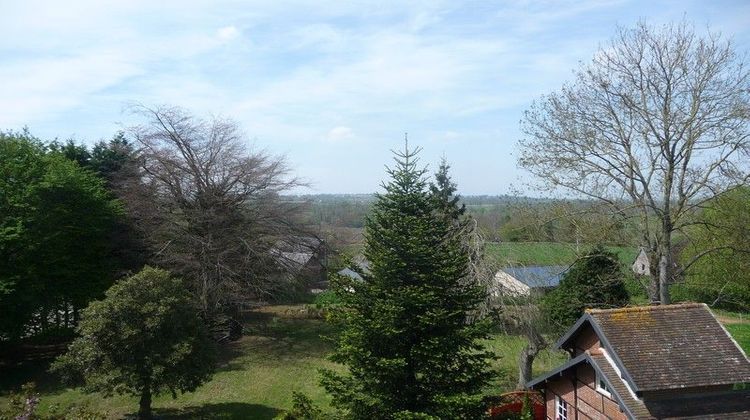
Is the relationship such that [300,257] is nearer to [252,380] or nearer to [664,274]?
[252,380]

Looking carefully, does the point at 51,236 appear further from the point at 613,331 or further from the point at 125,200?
the point at 613,331

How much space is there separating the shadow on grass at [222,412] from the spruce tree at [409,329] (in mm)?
6454

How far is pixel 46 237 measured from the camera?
2092 cm

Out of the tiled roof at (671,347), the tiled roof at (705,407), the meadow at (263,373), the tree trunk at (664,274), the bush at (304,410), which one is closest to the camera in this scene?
the tiled roof at (705,407)

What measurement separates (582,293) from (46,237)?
847 inches

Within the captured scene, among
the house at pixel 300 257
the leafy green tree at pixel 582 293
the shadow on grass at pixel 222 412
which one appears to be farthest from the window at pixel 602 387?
the house at pixel 300 257

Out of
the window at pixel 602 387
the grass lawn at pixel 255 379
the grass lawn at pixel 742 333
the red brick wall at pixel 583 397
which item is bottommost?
the grass lawn at pixel 742 333

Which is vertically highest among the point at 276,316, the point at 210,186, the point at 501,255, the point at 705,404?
the point at 210,186

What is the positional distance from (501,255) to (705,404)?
7.66 metres

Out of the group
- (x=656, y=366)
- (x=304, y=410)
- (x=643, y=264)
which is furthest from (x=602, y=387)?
(x=643, y=264)

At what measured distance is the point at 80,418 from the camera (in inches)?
427

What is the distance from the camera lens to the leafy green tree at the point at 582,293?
20203mm

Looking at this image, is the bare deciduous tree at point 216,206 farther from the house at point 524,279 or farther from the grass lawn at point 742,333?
the grass lawn at point 742,333

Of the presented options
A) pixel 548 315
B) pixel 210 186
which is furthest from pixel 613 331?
pixel 210 186
